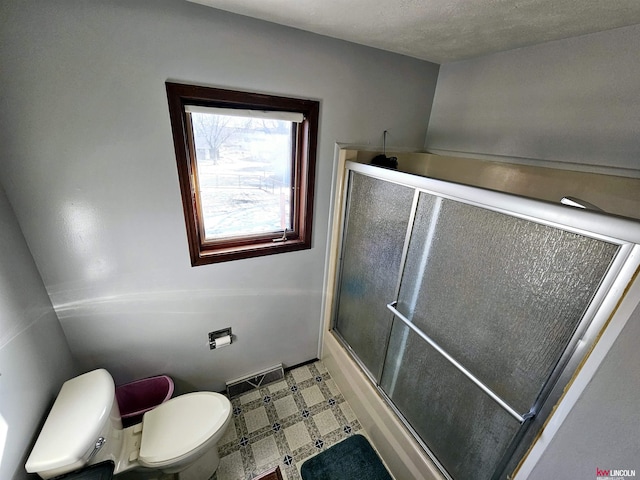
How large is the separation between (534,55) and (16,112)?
2.06 meters

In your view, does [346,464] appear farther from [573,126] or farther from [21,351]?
[573,126]

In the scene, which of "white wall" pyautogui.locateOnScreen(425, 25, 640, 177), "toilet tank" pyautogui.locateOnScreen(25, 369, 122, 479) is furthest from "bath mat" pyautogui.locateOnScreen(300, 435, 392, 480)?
"white wall" pyautogui.locateOnScreen(425, 25, 640, 177)

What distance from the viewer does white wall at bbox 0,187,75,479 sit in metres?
0.78

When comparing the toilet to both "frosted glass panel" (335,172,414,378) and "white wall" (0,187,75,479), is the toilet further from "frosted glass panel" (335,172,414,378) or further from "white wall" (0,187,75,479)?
"frosted glass panel" (335,172,414,378)

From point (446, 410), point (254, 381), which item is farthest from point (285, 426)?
point (446, 410)

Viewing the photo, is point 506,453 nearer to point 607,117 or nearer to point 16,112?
point 607,117

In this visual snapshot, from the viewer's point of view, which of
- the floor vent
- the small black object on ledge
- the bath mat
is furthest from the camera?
the floor vent

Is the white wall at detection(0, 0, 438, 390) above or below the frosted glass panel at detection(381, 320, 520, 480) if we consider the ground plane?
above

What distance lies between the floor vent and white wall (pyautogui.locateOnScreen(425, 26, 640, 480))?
57.1 inches

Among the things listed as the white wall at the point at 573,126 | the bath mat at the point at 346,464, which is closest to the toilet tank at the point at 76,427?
the bath mat at the point at 346,464

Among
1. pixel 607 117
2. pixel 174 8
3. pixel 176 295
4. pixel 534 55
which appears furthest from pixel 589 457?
pixel 174 8

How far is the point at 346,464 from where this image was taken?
1.41 metres

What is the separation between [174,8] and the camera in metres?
0.94

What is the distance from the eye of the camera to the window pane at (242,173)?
1.21 meters
